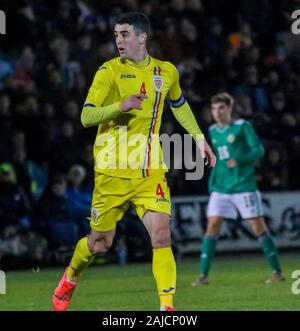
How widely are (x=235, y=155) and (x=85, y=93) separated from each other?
455 cm

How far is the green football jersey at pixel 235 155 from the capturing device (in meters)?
12.7

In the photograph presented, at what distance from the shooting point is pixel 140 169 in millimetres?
9008

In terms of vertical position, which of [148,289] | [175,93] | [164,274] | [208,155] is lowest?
[148,289]

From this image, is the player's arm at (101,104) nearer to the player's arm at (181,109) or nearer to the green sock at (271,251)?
the player's arm at (181,109)

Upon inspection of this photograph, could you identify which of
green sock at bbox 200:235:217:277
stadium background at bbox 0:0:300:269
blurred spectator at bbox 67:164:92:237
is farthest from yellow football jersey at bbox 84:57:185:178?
blurred spectator at bbox 67:164:92:237

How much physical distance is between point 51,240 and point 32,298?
12.8 ft

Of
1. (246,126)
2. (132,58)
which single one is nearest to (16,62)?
(246,126)

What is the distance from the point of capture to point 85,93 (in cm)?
1672

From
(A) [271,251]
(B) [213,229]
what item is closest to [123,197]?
(B) [213,229]

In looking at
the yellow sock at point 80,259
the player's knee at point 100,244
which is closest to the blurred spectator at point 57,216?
the yellow sock at point 80,259

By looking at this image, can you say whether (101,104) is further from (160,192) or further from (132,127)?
(160,192)

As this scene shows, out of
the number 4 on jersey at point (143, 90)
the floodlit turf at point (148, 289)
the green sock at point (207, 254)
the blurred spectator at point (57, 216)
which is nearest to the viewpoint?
the number 4 on jersey at point (143, 90)

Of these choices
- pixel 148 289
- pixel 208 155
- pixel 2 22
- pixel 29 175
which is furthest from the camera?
pixel 2 22

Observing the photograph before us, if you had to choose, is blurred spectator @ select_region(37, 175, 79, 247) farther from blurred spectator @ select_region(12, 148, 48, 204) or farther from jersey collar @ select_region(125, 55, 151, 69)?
jersey collar @ select_region(125, 55, 151, 69)
